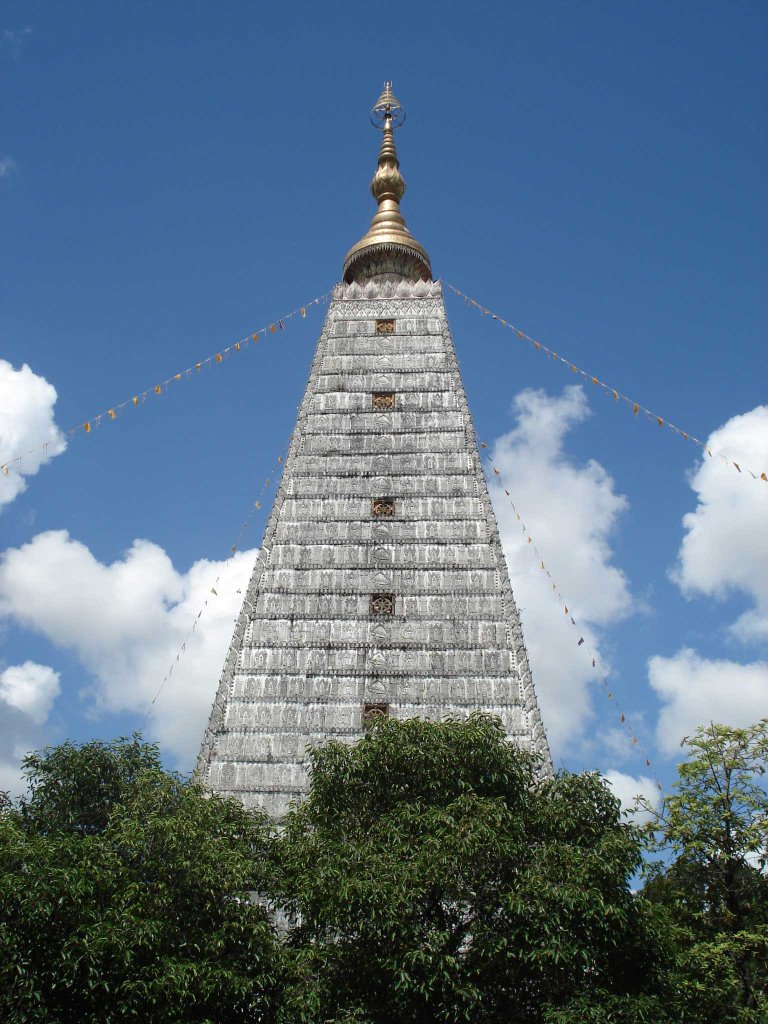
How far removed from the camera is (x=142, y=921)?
11766 mm

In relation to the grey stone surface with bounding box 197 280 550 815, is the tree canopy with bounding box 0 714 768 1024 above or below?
below

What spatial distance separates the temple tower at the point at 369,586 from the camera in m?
22.7

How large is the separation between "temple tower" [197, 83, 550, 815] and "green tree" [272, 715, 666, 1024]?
8.66 metres

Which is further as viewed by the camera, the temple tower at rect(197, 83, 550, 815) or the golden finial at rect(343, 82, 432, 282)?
the golden finial at rect(343, 82, 432, 282)

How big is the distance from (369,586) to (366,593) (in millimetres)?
243

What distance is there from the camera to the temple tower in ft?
74.3

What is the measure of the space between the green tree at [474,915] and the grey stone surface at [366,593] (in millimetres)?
8718

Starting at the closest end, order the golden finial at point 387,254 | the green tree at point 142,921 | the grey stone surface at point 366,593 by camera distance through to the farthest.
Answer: the green tree at point 142,921, the grey stone surface at point 366,593, the golden finial at point 387,254

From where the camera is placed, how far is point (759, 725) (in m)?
16.2

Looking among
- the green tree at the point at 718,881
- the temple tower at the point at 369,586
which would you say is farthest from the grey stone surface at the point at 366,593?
the green tree at the point at 718,881

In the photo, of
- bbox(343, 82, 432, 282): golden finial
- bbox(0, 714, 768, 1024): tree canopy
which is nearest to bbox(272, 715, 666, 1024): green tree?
bbox(0, 714, 768, 1024): tree canopy

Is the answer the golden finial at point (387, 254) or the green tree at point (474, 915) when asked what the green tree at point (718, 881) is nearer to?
the green tree at point (474, 915)

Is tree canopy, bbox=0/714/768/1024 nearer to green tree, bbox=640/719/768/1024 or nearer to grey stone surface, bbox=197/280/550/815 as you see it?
green tree, bbox=640/719/768/1024

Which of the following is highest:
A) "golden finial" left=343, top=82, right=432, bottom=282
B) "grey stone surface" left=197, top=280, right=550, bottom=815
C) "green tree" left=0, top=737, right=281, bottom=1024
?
"golden finial" left=343, top=82, right=432, bottom=282
